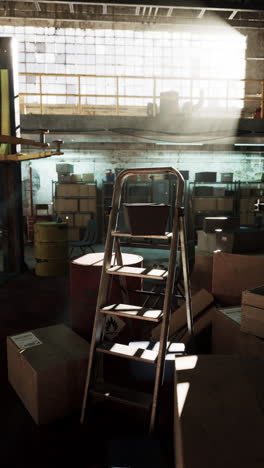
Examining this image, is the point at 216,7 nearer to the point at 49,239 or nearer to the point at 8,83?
the point at 8,83

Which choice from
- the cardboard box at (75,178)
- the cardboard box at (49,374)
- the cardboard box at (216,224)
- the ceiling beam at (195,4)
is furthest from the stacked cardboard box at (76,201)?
the cardboard box at (49,374)

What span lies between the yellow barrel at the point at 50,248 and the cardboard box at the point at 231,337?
4175 mm

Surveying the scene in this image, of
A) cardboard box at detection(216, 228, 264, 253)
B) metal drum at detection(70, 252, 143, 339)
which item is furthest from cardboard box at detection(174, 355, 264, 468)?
cardboard box at detection(216, 228, 264, 253)

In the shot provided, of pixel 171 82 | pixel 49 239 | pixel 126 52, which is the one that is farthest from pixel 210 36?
pixel 49 239

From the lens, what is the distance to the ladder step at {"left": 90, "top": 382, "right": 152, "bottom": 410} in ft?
7.68

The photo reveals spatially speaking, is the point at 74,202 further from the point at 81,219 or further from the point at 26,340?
the point at 26,340

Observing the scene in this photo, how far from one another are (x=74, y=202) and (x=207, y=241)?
7.00 meters

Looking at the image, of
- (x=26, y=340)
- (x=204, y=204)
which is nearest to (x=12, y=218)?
(x=26, y=340)

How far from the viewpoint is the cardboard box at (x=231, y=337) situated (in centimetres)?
249

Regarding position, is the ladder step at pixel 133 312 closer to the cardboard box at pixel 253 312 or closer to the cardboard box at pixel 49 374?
the cardboard box at pixel 49 374

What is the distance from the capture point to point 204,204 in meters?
10.8

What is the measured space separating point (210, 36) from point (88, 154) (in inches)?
223

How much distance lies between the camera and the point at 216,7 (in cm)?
681

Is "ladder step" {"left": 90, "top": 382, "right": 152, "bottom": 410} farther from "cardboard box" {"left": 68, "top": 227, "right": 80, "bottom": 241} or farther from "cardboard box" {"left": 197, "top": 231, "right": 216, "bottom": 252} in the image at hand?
"cardboard box" {"left": 68, "top": 227, "right": 80, "bottom": 241}
